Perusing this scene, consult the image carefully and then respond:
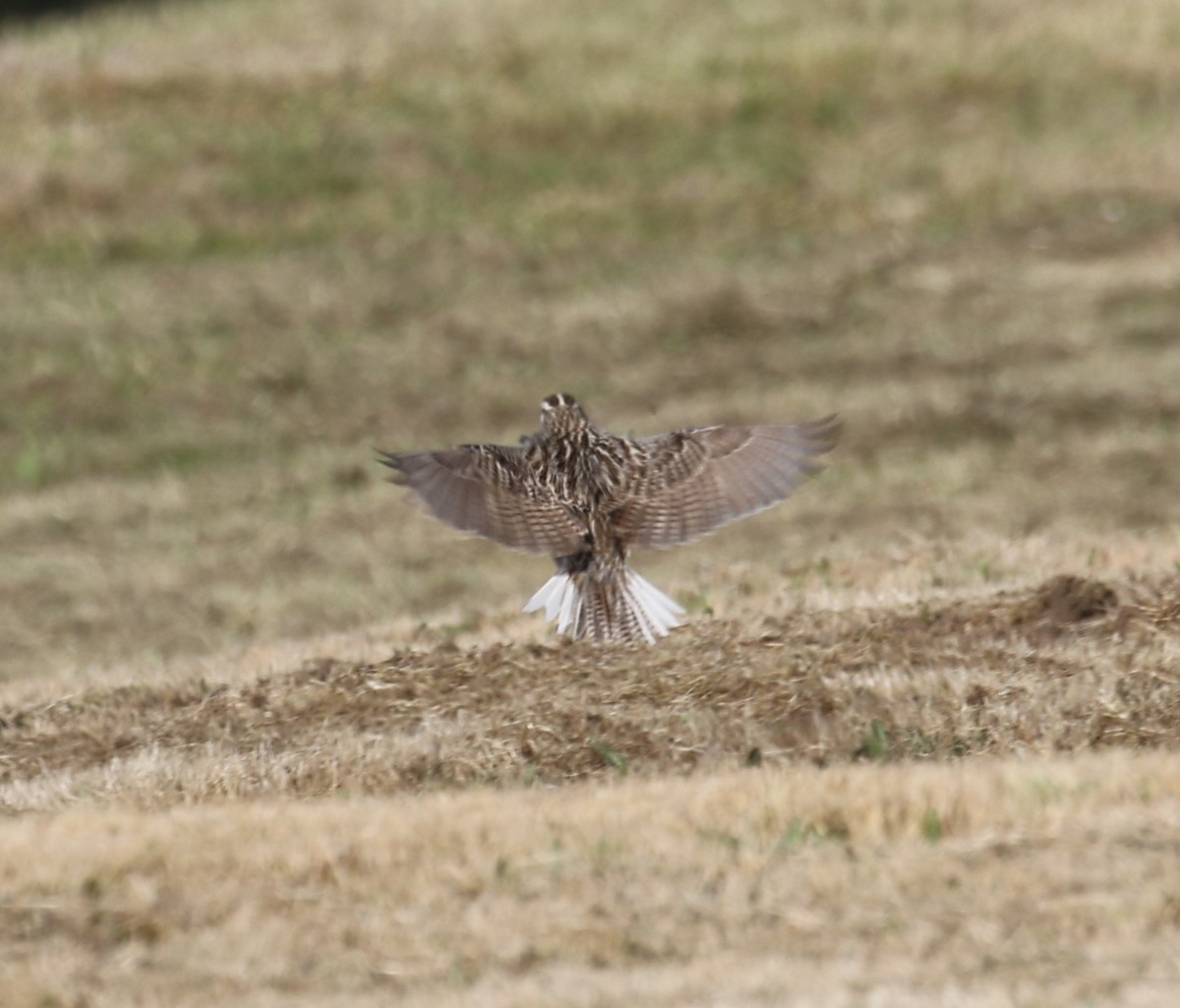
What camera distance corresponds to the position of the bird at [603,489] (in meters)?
11.1

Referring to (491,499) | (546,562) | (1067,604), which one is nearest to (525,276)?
(546,562)

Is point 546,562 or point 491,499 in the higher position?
point 546,562

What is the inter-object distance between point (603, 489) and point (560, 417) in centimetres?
48

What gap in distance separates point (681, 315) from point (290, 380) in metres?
4.06

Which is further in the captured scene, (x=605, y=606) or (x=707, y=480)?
(x=605, y=606)

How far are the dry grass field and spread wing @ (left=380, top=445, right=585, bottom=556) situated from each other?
0.76 metres

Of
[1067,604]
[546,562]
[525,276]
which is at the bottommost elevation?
[1067,604]

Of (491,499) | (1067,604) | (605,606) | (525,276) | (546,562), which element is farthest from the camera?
(525,276)

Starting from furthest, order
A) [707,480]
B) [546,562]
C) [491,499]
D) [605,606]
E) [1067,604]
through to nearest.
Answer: [546,562]
[1067,604]
[605,606]
[707,480]
[491,499]

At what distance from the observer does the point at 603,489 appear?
37.2ft

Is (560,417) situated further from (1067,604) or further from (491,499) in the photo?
(1067,604)

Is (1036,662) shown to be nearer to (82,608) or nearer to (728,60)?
(82,608)

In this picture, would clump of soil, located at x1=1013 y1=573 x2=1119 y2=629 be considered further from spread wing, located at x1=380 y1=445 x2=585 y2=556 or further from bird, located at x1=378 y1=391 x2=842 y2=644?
spread wing, located at x1=380 y1=445 x2=585 y2=556

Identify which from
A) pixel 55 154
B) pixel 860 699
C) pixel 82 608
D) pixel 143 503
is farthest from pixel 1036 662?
pixel 55 154
